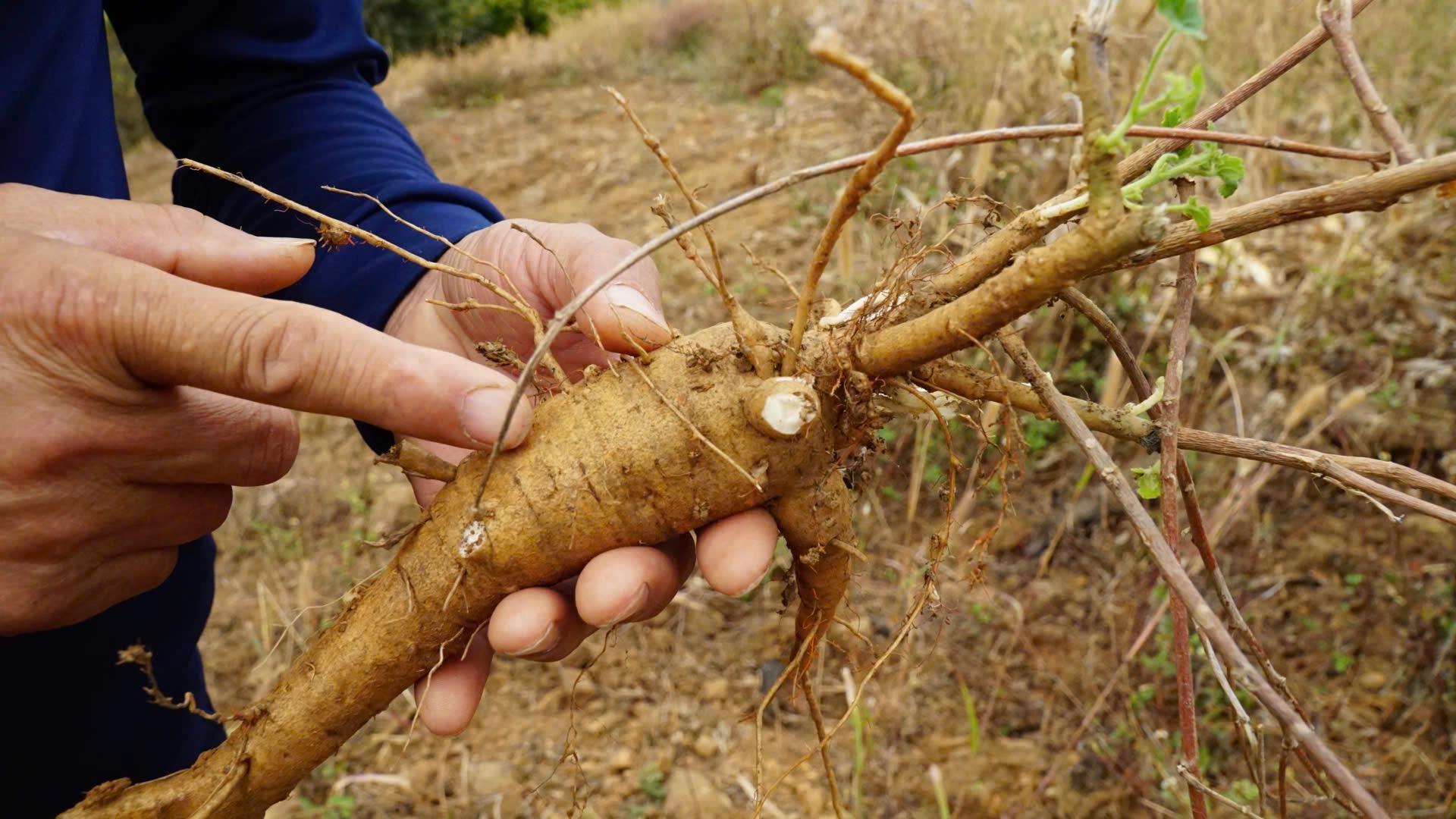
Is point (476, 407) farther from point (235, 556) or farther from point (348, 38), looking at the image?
point (235, 556)

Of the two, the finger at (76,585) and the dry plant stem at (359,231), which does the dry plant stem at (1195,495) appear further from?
the finger at (76,585)

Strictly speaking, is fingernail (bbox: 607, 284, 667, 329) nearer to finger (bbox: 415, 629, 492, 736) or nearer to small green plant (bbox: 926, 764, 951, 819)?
finger (bbox: 415, 629, 492, 736)

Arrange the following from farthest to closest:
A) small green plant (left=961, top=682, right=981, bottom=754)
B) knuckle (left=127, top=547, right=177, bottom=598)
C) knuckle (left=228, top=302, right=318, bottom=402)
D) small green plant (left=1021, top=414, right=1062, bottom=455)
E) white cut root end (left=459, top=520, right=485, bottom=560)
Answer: small green plant (left=1021, top=414, right=1062, bottom=455), small green plant (left=961, top=682, right=981, bottom=754), white cut root end (left=459, top=520, right=485, bottom=560), knuckle (left=127, top=547, right=177, bottom=598), knuckle (left=228, top=302, right=318, bottom=402)

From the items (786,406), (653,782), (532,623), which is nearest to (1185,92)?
(786,406)

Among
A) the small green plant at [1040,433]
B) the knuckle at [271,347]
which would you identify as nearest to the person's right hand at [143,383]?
the knuckle at [271,347]

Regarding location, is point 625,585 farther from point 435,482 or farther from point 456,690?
point 435,482

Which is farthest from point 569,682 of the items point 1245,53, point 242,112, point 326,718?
point 1245,53

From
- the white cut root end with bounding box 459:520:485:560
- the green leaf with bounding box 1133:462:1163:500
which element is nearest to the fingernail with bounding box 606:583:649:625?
the white cut root end with bounding box 459:520:485:560
